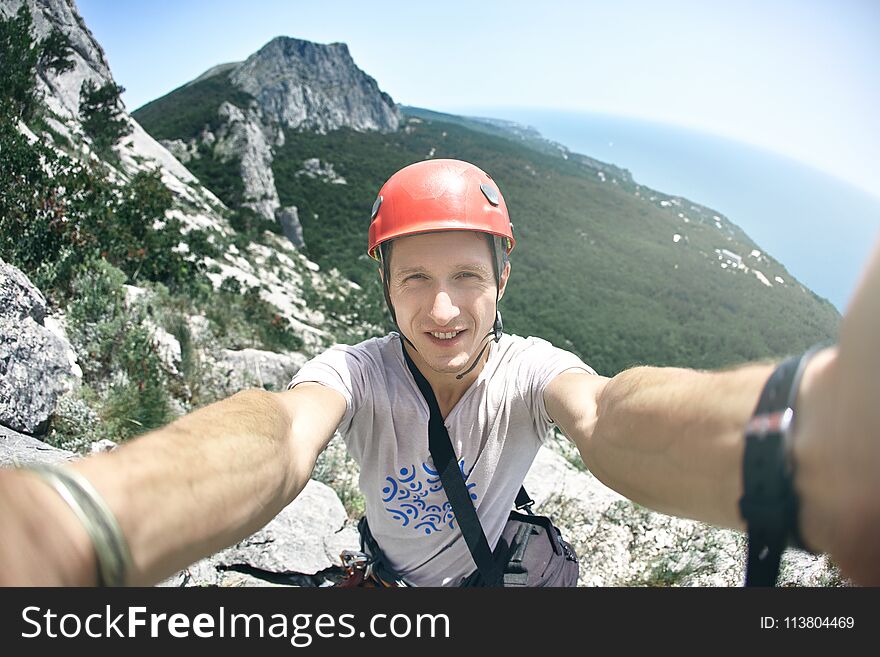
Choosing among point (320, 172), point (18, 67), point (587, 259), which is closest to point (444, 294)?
point (18, 67)

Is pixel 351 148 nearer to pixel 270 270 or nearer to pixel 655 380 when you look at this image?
pixel 270 270

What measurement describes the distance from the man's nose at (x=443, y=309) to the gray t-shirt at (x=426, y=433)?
29 cm

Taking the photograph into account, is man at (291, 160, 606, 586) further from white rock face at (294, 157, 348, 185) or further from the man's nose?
white rock face at (294, 157, 348, 185)

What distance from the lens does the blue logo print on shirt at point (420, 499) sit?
1929 millimetres

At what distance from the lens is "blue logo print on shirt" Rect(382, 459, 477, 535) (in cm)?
193

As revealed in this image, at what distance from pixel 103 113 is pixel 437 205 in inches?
1394

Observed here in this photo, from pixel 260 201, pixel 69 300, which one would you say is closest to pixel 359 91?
pixel 260 201

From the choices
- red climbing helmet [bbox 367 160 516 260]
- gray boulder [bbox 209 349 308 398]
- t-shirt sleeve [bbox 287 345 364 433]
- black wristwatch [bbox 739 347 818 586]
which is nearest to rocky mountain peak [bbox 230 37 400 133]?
gray boulder [bbox 209 349 308 398]

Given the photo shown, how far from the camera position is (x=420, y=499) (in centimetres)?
195

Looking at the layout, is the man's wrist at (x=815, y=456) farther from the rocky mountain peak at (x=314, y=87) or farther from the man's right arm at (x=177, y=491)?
the rocky mountain peak at (x=314, y=87)

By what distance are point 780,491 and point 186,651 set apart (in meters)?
1.38

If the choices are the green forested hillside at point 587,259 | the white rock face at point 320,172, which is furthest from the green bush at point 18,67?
the white rock face at point 320,172

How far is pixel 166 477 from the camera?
3.21 feet

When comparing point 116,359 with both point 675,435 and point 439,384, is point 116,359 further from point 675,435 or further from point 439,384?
point 675,435
